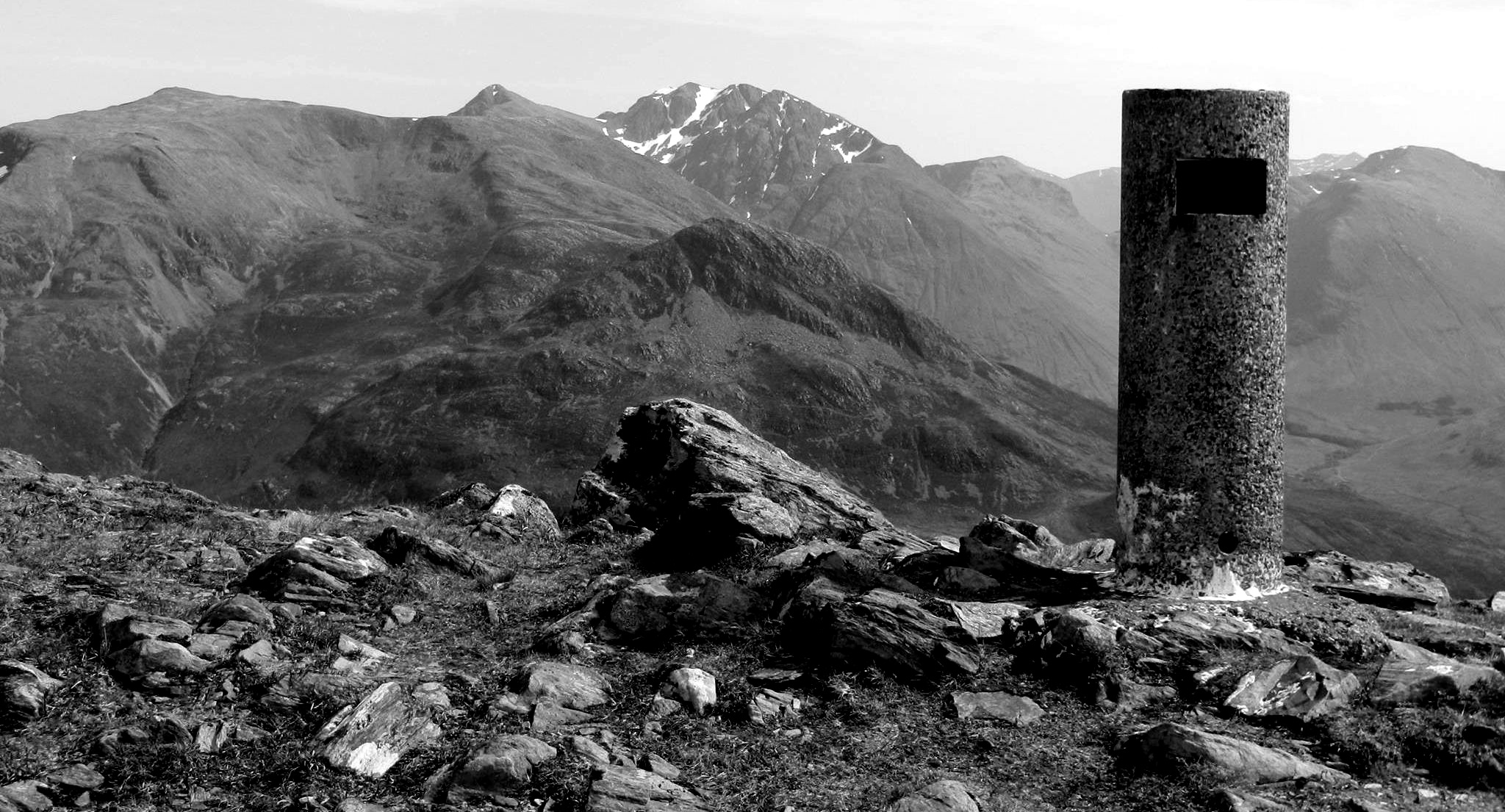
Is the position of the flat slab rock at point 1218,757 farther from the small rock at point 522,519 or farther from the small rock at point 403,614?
the small rock at point 522,519

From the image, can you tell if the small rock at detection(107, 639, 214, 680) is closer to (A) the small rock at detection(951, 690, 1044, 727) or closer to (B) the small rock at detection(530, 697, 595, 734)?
(B) the small rock at detection(530, 697, 595, 734)

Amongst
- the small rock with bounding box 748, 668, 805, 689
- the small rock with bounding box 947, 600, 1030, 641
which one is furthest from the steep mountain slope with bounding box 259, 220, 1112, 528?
the small rock with bounding box 748, 668, 805, 689

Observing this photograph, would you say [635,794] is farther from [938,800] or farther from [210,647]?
[210,647]

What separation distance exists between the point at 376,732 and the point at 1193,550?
9.85m

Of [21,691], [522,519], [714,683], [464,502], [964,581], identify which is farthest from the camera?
[464,502]

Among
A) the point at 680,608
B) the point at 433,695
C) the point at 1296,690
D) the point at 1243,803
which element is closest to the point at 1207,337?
the point at 1296,690

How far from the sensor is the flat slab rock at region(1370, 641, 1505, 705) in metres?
12.6

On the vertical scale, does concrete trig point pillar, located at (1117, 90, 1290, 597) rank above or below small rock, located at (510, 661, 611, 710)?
above

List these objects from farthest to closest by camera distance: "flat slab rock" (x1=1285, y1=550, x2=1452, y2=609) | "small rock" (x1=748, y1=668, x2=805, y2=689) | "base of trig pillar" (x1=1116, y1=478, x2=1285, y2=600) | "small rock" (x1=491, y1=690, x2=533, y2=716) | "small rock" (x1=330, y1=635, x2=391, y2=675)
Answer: "flat slab rock" (x1=1285, y1=550, x2=1452, y2=609), "base of trig pillar" (x1=1116, y1=478, x2=1285, y2=600), "small rock" (x1=748, y1=668, x2=805, y2=689), "small rock" (x1=330, y1=635, x2=391, y2=675), "small rock" (x1=491, y1=690, x2=533, y2=716)

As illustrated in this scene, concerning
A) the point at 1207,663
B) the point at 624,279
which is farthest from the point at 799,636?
the point at 624,279

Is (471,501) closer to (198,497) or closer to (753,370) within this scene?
(198,497)

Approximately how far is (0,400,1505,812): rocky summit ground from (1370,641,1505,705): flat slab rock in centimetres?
3

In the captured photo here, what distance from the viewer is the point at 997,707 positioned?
1332cm

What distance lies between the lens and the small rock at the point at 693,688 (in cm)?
1347
